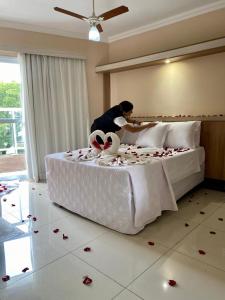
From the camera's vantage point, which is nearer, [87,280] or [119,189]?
[87,280]

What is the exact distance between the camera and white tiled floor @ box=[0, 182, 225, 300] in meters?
1.53

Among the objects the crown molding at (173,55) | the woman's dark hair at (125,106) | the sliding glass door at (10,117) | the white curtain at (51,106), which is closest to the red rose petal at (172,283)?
the woman's dark hair at (125,106)

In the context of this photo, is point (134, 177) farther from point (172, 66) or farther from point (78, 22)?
point (78, 22)

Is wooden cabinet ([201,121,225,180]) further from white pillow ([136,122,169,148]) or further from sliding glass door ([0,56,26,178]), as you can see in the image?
sliding glass door ([0,56,26,178])

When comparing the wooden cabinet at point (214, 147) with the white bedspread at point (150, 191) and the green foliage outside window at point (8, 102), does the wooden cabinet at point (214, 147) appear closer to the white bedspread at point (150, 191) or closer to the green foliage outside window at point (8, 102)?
the white bedspread at point (150, 191)

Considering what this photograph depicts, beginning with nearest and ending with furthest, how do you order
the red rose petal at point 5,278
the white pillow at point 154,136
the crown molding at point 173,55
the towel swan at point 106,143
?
1. the red rose petal at point 5,278
2. the towel swan at point 106,143
3. the crown molding at point 173,55
4. the white pillow at point 154,136

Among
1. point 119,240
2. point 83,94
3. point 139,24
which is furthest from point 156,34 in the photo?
point 119,240

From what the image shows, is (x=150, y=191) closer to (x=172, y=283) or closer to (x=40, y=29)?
(x=172, y=283)

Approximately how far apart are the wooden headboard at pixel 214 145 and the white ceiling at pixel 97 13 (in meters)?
1.60

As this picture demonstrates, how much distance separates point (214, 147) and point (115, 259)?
231cm

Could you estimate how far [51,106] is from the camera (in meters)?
4.04

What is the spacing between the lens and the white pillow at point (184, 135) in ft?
10.7

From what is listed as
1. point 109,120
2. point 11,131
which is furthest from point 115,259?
point 11,131

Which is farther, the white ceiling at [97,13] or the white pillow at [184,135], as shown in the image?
the white pillow at [184,135]
